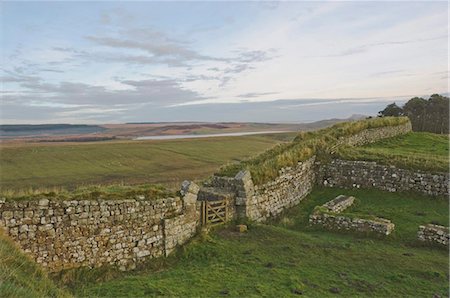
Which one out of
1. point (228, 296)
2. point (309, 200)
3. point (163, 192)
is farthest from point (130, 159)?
point (228, 296)

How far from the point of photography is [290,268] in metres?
12.0

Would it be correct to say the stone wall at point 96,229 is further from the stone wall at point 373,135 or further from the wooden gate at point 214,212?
the stone wall at point 373,135

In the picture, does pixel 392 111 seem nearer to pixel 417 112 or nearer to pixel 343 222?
pixel 417 112

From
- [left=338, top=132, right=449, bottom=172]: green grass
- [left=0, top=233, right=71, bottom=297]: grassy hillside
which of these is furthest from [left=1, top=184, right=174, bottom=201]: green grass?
[left=338, top=132, right=449, bottom=172]: green grass

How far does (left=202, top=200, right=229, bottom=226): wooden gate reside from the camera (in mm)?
15148

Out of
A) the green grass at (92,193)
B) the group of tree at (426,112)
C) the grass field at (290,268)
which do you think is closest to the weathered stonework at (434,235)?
the grass field at (290,268)

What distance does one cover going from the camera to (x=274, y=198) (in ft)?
61.0

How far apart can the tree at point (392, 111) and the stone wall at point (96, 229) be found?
47.2 metres

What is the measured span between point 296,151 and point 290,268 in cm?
1048

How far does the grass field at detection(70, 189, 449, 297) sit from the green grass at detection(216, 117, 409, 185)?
11.3ft

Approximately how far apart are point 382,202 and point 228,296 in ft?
41.8

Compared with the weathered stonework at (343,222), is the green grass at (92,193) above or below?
above

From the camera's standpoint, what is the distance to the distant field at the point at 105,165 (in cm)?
3688

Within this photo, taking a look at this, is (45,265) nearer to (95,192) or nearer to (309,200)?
(95,192)
